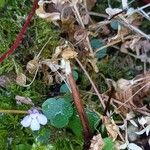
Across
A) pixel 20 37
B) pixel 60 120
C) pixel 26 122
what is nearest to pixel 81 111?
pixel 60 120

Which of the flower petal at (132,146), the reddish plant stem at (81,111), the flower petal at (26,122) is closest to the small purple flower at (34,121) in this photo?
the flower petal at (26,122)

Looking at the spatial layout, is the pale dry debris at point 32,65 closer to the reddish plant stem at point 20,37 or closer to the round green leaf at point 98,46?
the reddish plant stem at point 20,37

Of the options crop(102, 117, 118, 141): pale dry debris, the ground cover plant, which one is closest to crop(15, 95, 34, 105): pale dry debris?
the ground cover plant


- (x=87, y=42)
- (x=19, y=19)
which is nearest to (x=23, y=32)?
(x=19, y=19)

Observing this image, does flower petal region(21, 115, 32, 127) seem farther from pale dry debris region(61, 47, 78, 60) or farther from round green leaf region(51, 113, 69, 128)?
pale dry debris region(61, 47, 78, 60)

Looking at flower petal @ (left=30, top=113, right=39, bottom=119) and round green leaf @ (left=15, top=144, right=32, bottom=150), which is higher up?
flower petal @ (left=30, top=113, right=39, bottom=119)

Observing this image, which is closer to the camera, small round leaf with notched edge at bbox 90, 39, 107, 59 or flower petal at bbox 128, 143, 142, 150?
flower petal at bbox 128, 143, 142, 150

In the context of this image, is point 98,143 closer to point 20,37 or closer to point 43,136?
point 43,136

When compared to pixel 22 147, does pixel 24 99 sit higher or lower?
higher
